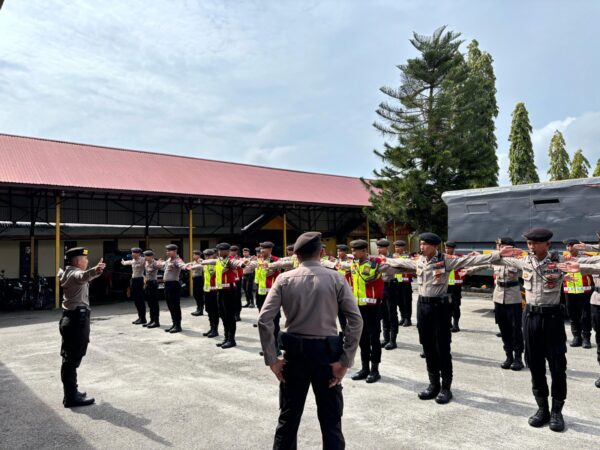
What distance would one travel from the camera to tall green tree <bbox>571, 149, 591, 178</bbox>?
30.2 metres

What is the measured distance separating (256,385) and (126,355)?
299 centimetres

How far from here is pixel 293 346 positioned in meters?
3.02

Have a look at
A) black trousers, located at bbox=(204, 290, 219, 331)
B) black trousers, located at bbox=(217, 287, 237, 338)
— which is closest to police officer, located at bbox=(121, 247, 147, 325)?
black trousers, located at bbox=(204, 290, 219, 331)

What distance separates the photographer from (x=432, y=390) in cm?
483

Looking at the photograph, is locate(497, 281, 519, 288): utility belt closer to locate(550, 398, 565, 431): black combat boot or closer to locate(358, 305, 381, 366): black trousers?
locate(358, 305, 381, 366): black trousers

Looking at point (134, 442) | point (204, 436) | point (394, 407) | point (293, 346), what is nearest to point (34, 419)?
point (134, 442)

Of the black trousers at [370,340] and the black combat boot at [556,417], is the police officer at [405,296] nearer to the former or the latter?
the black trousers at [370,340]

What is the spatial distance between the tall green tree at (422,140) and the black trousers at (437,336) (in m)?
16.6

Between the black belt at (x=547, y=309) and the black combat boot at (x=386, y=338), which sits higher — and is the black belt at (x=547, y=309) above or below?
above

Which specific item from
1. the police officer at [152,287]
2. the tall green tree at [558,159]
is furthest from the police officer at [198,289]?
the tall green tree at [558,159]

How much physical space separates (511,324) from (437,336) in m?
2.17

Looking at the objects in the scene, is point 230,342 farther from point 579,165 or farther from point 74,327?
point 579,165

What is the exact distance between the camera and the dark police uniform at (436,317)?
4.75 metres

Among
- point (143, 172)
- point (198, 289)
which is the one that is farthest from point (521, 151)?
point (198, 289)
